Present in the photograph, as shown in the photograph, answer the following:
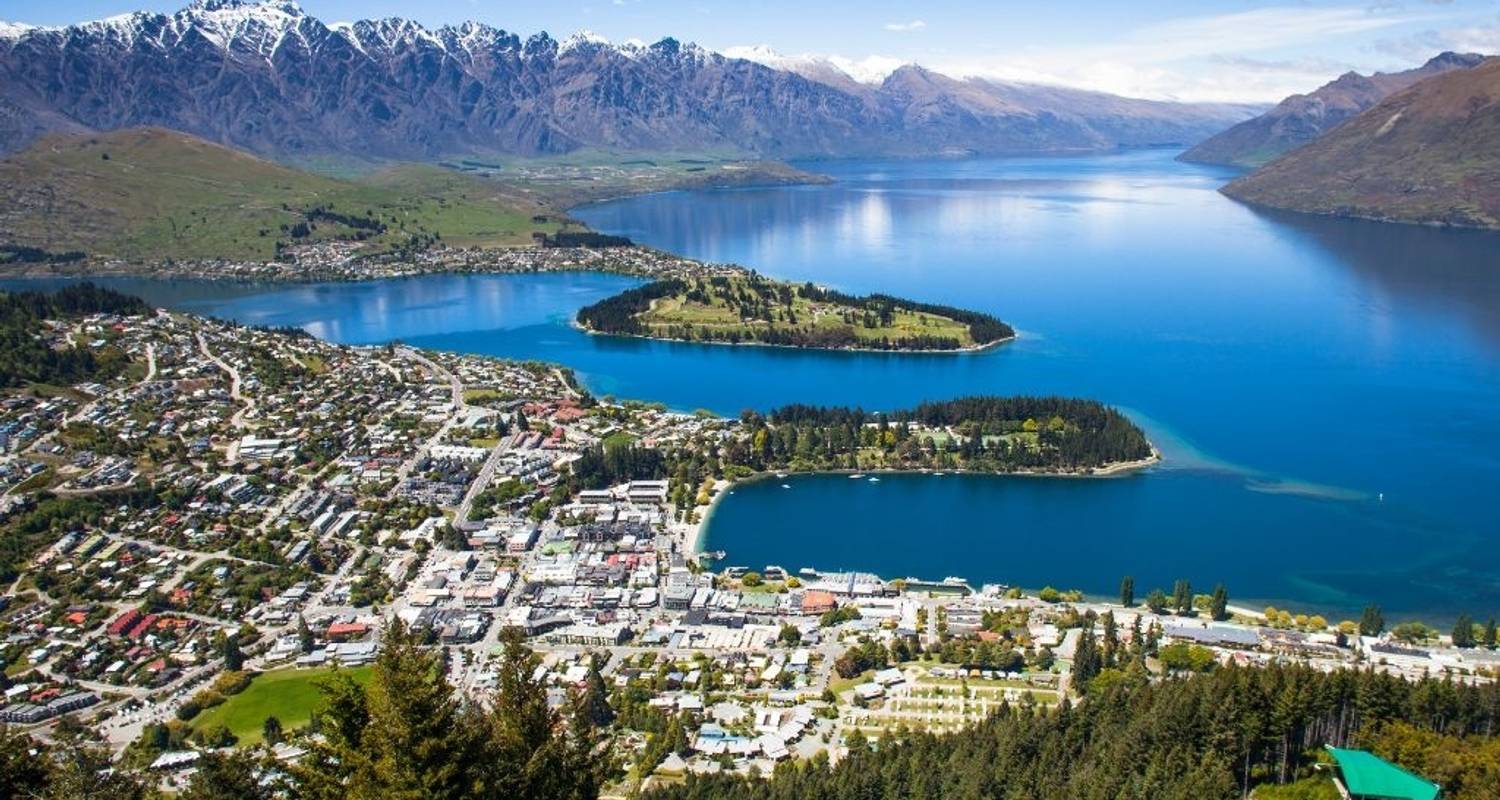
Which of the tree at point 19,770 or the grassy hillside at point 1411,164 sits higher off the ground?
the grassy hillside at point 1411,164

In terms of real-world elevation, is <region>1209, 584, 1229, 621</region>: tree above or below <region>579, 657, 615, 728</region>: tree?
above

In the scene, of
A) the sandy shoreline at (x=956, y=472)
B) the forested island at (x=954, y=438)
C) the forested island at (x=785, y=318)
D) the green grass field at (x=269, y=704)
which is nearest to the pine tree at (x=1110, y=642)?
the sandy shoreline at (x=956, y=472)

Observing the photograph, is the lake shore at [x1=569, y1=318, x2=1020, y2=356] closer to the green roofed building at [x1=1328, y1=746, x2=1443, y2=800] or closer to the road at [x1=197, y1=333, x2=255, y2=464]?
the road at [x1=197, y1=333, x2=255, y2=464]

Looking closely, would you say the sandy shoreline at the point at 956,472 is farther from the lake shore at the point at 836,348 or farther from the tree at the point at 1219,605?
the lake shore at the point at 836,348

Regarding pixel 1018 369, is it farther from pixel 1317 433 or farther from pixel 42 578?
pixel 42 578

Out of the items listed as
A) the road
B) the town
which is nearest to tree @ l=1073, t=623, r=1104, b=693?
the town

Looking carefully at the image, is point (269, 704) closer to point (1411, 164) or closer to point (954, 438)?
point (954, 438)

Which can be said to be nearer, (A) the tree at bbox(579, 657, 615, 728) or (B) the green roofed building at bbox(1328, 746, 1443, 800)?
(B) the green roofed building at bbox(1328, 746, 1443, 800)
